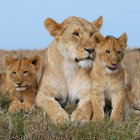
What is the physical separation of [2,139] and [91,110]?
4.21 feet

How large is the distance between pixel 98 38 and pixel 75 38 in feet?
1.29

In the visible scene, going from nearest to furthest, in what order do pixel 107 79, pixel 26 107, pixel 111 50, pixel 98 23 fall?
pixel 111 50 < pixel 107 79 < pixel 26 107 < pixel 98 23

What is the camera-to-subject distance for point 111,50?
135 inches

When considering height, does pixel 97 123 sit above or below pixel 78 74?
below

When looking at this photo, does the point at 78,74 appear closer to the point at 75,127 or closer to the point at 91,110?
the point at 91,110

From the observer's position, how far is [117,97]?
362 cm

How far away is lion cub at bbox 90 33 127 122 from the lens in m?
3.48

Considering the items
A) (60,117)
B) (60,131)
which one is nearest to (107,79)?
(60,117)

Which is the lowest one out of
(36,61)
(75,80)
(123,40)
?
(75,80)

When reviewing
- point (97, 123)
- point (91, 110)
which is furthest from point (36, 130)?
point (91, 110)

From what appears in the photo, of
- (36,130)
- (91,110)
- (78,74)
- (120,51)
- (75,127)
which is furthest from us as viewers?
(78,74)

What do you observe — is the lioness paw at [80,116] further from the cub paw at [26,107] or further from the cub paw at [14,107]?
the cub paw at [14,107]

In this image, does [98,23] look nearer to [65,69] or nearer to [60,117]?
[65,69]

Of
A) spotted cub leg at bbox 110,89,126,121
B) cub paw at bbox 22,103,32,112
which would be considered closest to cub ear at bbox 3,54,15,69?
cub paw at bbox 22,103,32,112
